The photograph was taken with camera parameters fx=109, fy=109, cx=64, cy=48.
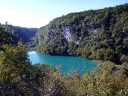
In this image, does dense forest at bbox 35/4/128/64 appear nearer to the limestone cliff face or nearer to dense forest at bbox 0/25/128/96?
the limestone cliff face

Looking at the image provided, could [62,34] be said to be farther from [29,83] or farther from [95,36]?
[29,83]

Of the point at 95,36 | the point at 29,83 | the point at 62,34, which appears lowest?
the point at 29,83

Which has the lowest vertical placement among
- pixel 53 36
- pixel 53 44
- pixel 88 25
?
pixel 53 44

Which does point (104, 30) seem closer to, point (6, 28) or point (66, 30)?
point (66, 30)

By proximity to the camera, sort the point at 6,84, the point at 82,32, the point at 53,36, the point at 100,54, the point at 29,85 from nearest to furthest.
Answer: the point at 6,84, the point at 29,85, the point at 100,54, the point at 82,32, the point at 53,36

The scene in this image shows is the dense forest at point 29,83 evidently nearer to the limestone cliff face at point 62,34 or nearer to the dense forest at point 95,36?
the dense forest at point 95,36

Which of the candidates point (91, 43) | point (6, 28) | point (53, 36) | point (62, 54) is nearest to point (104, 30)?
point (91, 43)

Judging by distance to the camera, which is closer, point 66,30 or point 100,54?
point 100,54

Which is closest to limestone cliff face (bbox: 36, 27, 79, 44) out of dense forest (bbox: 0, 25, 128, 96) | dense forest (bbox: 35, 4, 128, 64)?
dense forest (bbox: 35, 4, 128, 64)

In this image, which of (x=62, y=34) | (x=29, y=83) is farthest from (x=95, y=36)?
(x=29, y=83)
